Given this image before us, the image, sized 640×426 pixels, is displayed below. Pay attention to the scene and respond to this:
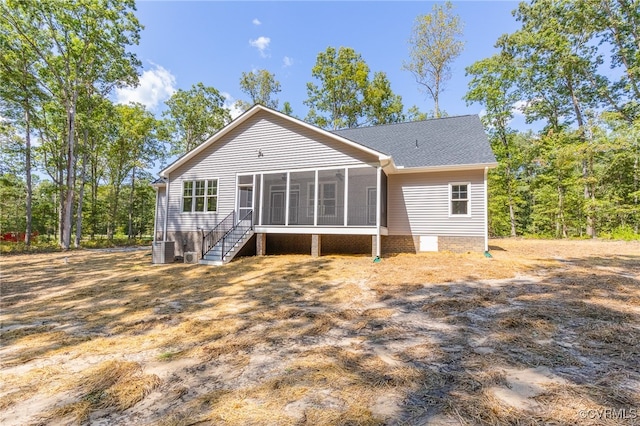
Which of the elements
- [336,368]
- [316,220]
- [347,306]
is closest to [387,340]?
[336,368]

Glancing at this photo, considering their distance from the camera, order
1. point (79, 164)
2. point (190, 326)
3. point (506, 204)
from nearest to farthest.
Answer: point (190, 326) → point (506, 204) → point (79, 164)

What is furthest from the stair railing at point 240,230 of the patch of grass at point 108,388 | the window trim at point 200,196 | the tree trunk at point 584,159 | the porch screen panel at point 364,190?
the tree trunk at point 584,159

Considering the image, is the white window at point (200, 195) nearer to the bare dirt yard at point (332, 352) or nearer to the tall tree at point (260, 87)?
the bare dirt yard at point (332, 352)

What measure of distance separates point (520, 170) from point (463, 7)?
1510 cm

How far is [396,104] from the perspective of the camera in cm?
2969

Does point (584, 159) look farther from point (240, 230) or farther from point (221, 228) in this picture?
point (221, 228)

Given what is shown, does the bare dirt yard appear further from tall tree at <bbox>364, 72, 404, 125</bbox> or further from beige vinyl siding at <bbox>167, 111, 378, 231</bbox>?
tall tree at <bbox>364, 72, 404, 125</bbox>

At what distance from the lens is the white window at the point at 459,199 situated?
36.9ft

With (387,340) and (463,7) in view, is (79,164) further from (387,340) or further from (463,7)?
(463,7)

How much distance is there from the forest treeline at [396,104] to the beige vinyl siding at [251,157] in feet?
31.7

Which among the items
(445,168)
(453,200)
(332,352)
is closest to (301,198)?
(445,168)

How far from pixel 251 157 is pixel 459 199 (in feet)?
28.9

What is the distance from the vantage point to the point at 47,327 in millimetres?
4508

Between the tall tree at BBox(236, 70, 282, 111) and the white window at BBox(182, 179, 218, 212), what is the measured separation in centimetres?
1926
